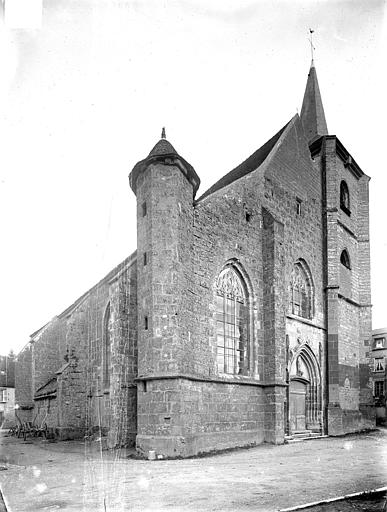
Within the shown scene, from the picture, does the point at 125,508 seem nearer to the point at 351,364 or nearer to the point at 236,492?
the point at 236,492

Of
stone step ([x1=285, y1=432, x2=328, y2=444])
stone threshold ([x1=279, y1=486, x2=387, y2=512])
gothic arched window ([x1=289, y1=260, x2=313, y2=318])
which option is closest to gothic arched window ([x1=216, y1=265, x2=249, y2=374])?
stone step ([x1=285, y1=432, x2=328, y2=444])

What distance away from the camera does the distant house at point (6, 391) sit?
3675cm

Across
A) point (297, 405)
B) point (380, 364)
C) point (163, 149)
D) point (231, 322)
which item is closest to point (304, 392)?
point (297, 405)

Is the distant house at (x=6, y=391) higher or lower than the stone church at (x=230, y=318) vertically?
lower

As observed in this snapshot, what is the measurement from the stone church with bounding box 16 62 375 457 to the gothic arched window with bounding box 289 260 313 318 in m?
0.06

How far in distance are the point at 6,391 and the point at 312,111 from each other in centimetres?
3383

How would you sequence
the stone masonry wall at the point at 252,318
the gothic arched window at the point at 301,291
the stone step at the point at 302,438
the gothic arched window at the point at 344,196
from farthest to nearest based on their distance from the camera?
the gothic arched window at the point at 344,196 → the gothic arched window at the point at 301,291 → the stone step at the point at 302,438 → the stone masonry wall at the point at 252,318

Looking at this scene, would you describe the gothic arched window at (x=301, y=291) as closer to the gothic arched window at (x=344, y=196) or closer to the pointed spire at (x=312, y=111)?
the gothic arched window at (x=344, y=196)

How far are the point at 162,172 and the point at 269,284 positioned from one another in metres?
5.62

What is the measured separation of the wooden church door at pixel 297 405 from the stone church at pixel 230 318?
74 millimetres

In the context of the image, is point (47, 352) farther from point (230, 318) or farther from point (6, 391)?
point (6, 391)

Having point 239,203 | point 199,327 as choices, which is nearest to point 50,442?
point 199,327

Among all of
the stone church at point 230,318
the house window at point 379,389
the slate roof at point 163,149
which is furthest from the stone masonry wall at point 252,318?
the house window at point 379,389

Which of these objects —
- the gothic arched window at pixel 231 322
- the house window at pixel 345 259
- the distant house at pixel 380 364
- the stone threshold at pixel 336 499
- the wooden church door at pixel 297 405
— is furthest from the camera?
the distant house at pixel 380 364
